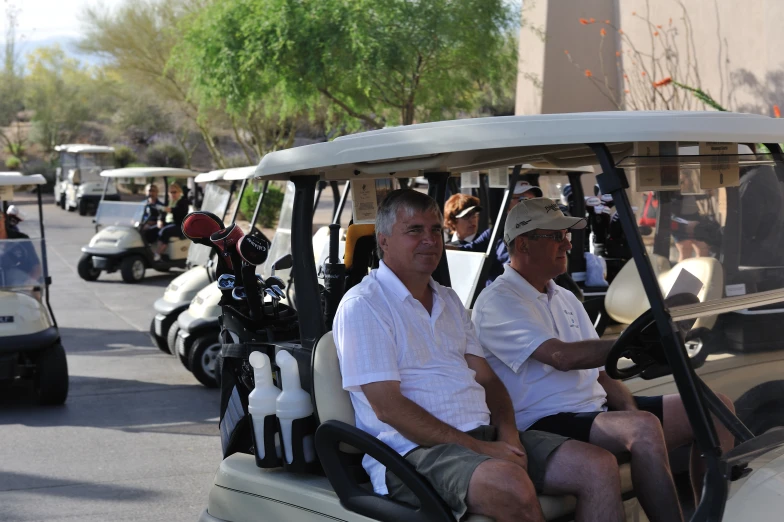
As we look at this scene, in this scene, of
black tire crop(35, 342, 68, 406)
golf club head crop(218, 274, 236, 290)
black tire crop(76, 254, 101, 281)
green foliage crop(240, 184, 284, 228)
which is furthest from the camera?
green foliage crop(240, 184, 284, 228)

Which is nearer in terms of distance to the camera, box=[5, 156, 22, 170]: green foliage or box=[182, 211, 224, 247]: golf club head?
box=[182, 211, 224, 247]: golf club head

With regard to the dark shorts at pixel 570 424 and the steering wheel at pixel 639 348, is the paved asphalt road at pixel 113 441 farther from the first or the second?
the steering wheel at pixel 639 348

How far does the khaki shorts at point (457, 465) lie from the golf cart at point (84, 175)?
2796cm

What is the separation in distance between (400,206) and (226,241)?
6.09 ft

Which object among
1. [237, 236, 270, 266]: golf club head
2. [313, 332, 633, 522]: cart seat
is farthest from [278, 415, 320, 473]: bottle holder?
[237, 236, 270, 266]: golf club head

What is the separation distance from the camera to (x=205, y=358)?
7.52 meters

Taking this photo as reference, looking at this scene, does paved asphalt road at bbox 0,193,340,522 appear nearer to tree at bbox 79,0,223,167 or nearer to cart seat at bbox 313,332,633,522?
cart seat at bbox 313,332,633,522

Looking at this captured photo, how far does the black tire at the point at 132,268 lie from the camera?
49.5 feet

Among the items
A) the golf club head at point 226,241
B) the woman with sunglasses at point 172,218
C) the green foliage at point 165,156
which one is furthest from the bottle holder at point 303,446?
the green foliage at point 165,156

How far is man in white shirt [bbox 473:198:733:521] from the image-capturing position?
302 centimetres

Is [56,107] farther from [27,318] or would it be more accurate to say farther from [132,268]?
[27,318]

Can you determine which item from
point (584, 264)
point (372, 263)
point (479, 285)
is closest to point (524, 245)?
point (372, 263)

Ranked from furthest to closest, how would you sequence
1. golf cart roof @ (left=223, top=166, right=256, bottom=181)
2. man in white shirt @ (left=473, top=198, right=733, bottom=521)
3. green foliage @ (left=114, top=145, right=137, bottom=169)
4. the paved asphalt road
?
green foliage @ (left=114, top=145, right=137, bottom=169) < golf cart roof @ (left=223, top=166, right=256, bottom=181) < the paved asphalt road < man in white shirt @ (left=473, top=198, right=733, bottom=521)

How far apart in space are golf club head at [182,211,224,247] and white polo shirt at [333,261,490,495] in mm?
1888
